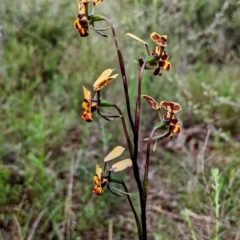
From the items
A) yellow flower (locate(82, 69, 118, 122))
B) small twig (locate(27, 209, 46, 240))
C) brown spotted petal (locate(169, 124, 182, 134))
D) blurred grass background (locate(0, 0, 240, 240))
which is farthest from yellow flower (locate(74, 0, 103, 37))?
small twig (locate(27, 209, 46, 240))

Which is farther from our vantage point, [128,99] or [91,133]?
[91,133]

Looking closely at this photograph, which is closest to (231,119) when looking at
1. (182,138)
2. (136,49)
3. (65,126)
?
(182,138)

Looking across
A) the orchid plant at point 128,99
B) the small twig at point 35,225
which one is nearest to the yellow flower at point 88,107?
the orchid plant at point 128,99

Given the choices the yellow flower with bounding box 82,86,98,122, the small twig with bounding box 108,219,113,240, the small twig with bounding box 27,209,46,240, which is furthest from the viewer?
the small twig with bounding box 108,219,113,240

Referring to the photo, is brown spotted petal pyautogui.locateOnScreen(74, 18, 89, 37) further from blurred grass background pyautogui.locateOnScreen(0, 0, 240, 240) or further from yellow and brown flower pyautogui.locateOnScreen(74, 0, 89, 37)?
blurred grass background pyautogui.locateOnScreen(0, 0, 240, 240)

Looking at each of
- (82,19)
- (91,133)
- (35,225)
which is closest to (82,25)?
(82,19)

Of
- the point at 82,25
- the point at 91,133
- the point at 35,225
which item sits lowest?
the point at 35,225

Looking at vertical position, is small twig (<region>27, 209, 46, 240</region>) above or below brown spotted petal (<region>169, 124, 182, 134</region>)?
below

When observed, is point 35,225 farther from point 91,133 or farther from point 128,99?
point 91,133

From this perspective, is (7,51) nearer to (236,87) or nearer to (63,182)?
(63,182)

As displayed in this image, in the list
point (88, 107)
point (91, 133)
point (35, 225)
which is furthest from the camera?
point (91, 133)
